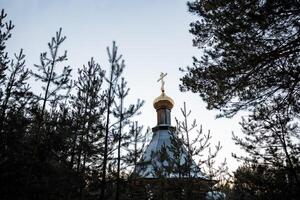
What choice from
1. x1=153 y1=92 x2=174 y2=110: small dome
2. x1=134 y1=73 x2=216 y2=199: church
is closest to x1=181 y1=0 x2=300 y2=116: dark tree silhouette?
x1=134 y1=73 x2=216 y2=199: church

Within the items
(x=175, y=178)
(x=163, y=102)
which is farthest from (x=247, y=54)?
(x=163, y=102)

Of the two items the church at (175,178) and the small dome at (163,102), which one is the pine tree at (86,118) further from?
the small dome at (163,102)

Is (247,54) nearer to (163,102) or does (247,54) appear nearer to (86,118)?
(86,118)

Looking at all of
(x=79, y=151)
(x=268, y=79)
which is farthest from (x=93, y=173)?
(x=268, y=79)

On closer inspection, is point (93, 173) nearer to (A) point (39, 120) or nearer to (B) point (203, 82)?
(A) point (39, 120)

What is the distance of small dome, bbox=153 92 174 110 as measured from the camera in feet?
106

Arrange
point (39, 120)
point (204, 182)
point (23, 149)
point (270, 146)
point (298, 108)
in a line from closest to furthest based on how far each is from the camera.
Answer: point (298, 108)
point (23, 149)
point (39, 120)
point (270, 146)
point (204, 182)

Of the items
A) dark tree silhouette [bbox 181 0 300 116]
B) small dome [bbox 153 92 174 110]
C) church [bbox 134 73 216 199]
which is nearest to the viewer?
dark tree silhouette [bbox 181 0 300 116]

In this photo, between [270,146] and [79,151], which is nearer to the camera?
[79,151]

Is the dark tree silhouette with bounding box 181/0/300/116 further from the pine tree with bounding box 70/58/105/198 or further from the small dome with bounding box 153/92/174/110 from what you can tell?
the small dome with bounding box 153/92/174/110

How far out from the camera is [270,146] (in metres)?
12.6

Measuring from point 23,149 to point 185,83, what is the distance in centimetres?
655

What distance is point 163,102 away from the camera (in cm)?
3231

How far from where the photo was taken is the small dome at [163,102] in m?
32.3
